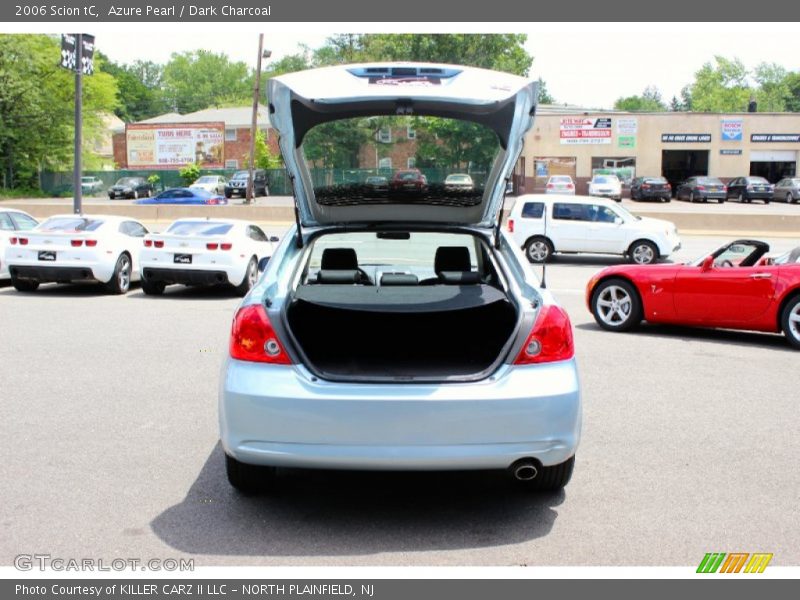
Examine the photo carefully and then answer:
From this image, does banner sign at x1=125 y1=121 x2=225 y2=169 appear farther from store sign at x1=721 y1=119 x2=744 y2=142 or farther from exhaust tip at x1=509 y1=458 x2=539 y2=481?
exhaust tip at x1=509 y1=458 x2=539 y2=481

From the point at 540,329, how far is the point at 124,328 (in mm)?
7707

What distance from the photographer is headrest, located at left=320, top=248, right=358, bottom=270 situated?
6062 millimetres

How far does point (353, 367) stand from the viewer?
4.80 m

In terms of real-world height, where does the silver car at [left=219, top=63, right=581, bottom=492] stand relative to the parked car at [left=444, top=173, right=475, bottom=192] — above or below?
below

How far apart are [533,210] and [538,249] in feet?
3.29

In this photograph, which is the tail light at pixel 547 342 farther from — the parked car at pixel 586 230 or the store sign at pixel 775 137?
the store sign at pixel 775 137

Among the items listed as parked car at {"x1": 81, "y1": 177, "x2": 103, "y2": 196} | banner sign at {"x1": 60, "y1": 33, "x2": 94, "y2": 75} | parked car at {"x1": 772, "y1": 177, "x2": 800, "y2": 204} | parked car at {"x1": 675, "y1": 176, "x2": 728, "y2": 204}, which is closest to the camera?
banner sign at {"x1": 60, "y1": 33, "x2": 94, "y2": 75}

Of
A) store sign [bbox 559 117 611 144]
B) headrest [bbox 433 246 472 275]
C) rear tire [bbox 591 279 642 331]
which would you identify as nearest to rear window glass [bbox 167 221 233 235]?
rear tire [bbox 591 279 642 331]

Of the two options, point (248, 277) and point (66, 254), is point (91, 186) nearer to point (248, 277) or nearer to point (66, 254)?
point (66, 254)

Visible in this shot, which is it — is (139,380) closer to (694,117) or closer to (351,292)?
(351,292)

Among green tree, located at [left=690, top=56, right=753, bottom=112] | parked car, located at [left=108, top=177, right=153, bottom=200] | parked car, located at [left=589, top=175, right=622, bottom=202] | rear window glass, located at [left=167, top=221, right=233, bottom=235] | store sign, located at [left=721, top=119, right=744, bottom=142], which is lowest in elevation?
rear window glass, located at [left=167, top=221, right=233, bottom=235]

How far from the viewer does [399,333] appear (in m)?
5.37

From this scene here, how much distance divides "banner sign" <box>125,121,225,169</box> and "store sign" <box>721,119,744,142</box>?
40561 millimetres

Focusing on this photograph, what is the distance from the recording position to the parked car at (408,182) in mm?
5645
